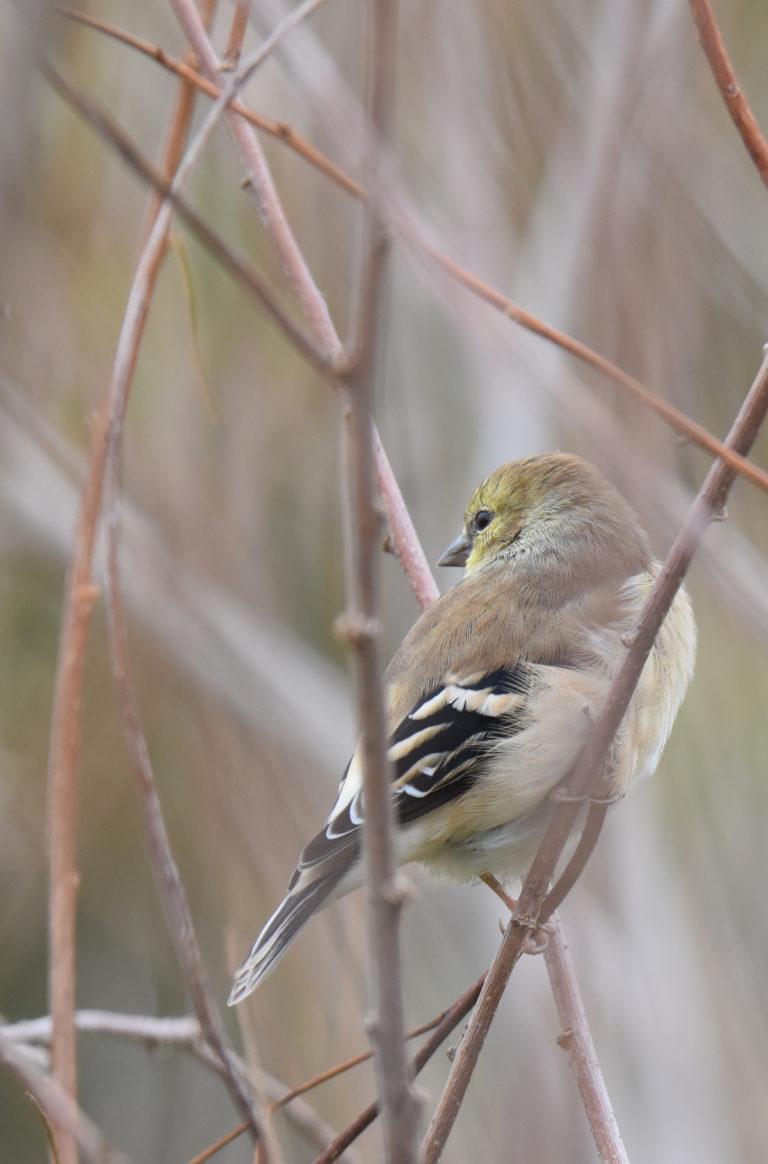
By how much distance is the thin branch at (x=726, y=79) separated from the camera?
146cm

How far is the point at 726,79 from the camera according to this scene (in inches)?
58.0

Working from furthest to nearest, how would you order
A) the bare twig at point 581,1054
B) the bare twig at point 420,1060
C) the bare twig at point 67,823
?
the bare twig at point 581,1054 → the bare twig at point 420,1060 → the bare twig at point 67,823

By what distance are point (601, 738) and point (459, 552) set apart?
1.51 metres

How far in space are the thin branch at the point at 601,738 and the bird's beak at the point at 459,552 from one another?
1377mm

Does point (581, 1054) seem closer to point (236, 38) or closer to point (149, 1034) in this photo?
point (149, 1034)

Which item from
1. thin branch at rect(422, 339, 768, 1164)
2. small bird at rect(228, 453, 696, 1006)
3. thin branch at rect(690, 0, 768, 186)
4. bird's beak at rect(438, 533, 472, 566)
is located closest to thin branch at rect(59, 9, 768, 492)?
thin branch at rect(422, 339, 768, 1164)

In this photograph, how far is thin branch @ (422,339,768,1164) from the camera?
127cm

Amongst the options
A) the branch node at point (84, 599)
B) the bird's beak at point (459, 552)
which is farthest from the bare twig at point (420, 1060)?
the bird's beak at point (459, 552)

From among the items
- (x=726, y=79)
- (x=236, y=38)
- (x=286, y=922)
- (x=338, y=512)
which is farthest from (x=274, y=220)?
(x=338, y=512)

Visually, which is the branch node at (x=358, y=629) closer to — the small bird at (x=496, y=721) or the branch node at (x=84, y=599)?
the branch node at (x=84, y=599)

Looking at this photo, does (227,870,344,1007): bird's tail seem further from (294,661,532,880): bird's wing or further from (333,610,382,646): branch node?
(333,610,382,646): branch node

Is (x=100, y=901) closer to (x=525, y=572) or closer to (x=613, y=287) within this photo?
(x=525, y=572)

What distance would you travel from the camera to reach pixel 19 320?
2.67 metres

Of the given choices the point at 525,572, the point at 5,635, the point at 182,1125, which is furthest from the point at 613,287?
the point at 182,1125
